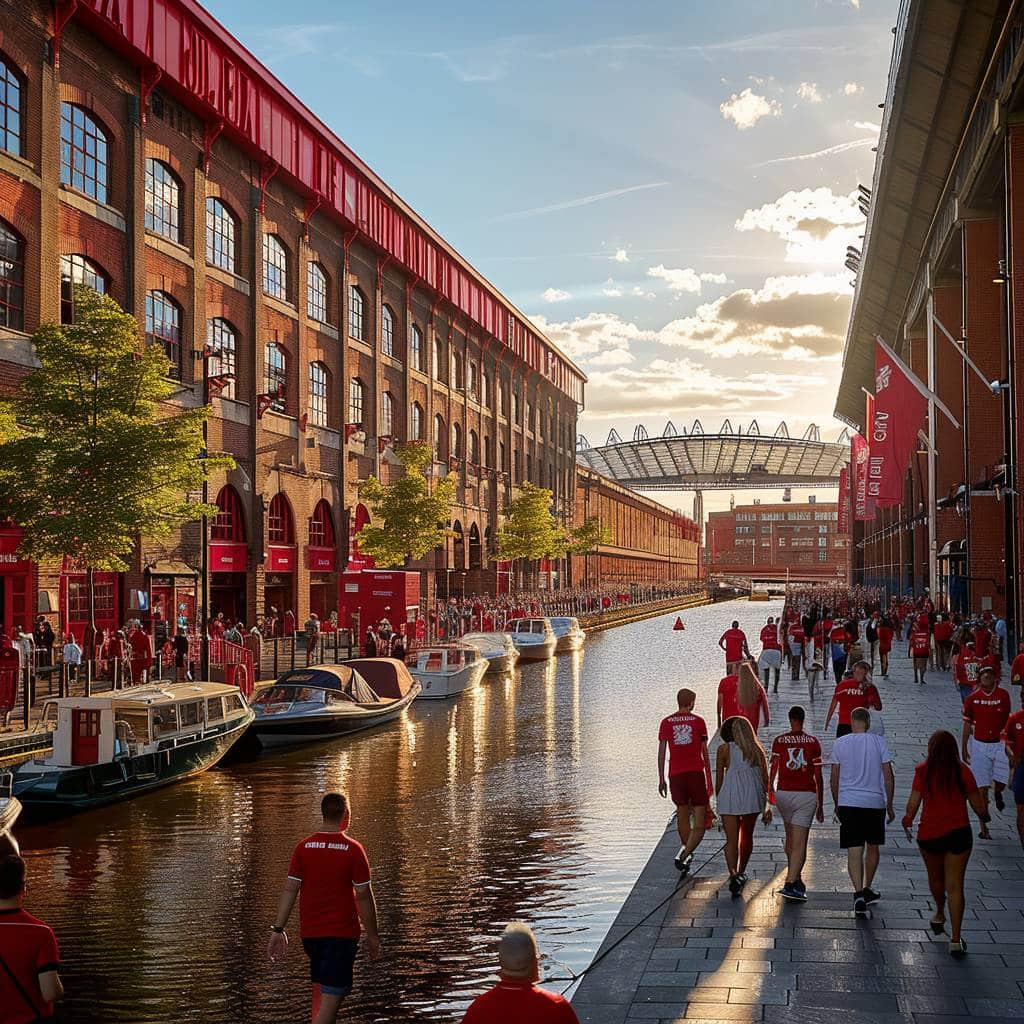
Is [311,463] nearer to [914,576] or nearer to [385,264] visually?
[385,264]

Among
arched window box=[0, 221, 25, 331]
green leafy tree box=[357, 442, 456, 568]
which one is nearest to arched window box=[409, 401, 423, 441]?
green leafy tree box=[357, 442, 456, 568]

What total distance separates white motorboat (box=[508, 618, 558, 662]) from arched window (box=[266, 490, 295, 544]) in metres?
9.24

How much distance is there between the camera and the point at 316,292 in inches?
1907

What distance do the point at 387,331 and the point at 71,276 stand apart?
998 inches

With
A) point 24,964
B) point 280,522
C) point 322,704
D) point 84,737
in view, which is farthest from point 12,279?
point 24,964

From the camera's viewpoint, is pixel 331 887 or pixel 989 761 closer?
pixel 331 887

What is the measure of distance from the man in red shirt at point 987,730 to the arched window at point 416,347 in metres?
48.2

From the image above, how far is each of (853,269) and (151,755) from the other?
61.9 metres

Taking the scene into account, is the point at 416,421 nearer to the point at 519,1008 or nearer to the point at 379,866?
the point at 379,866

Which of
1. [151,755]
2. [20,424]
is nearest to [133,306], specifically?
[20,424]

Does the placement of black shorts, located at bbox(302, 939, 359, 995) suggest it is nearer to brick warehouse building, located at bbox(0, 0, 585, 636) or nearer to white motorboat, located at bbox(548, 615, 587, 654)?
brick warehouse building, located at bbox(0, 0, 585, 636)

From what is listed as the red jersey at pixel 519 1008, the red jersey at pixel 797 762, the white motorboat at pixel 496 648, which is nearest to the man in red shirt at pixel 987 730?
the red jersey at pixel 797 762

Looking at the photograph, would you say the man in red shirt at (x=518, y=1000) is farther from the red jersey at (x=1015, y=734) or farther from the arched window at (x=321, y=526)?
the arched window at (x=321, y=526)

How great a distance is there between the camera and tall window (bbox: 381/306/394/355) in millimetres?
55656
